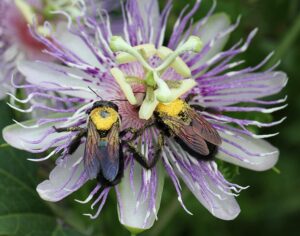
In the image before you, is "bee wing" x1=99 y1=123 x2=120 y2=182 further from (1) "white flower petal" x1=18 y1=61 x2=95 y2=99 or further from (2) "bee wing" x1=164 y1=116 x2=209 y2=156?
(1) "white flower petal" x1=18 y1=61 x2=95 y2=99

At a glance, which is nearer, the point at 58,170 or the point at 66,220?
the point at 58,170

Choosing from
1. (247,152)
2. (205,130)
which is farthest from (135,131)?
(247,152)

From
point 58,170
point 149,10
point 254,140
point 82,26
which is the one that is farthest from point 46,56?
point 254,140

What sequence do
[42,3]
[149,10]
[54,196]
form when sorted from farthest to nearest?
[42,3], [149,10], [54,196]

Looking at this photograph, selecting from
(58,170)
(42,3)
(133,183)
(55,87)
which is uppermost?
(42,3)

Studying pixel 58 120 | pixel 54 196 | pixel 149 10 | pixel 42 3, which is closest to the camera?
pixel 54 196

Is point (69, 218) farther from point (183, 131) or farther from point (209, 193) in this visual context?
point (183, 131)

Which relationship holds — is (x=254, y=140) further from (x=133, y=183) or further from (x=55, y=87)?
(x=55, y=87)
